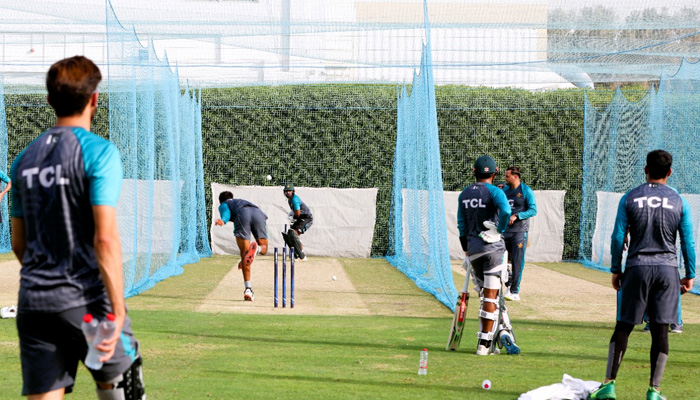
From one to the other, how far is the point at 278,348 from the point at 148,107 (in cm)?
606

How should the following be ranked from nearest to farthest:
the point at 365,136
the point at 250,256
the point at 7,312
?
the point at 7,312
the point at 250,256
the point at 365,136

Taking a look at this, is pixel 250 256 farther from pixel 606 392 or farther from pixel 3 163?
pixel 3 163

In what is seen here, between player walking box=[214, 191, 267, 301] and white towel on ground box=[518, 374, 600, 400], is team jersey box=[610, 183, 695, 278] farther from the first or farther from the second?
player walking box=[214, 191, 267, 301]

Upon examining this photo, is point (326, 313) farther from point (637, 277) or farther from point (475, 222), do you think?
point (637, 277)

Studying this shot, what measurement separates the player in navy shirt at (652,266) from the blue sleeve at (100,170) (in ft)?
12.5

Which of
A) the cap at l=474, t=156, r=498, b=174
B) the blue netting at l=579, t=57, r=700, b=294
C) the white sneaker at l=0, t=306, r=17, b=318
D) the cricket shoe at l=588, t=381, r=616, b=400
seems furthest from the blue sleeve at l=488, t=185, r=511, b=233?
the blue netting at l=579, t=57, r=700, b=294

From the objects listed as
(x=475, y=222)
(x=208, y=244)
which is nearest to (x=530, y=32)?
(x=475, y=222)

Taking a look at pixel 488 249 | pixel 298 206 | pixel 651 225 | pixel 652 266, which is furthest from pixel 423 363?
pixel 298 206

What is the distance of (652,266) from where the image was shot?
19.6 feet

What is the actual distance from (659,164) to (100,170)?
13.4 feet

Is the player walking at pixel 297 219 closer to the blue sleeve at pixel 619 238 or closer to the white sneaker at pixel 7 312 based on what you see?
the white sneaker at pixel 7 312

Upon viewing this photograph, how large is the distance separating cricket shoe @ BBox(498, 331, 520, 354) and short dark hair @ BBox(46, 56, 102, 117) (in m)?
5.36

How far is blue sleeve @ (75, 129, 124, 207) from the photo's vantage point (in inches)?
124

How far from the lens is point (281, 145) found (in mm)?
20203
